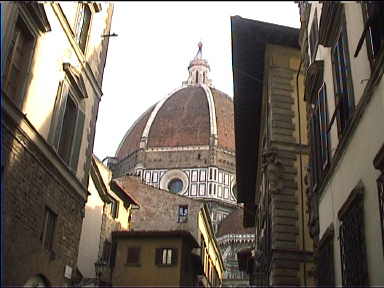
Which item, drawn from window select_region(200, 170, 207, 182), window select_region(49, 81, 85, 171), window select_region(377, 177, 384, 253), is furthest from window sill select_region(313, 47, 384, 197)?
window select_region(200, 170, 207, 182)

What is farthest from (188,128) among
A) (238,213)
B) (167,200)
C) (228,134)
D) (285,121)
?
(285,121)

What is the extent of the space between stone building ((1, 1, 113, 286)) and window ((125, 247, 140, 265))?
632 inches

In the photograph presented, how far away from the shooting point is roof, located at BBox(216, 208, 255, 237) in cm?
6825

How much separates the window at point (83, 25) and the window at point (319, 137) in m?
5.72

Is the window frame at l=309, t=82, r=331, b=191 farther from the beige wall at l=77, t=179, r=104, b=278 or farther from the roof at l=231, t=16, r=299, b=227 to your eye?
the beige wall at l=77, t=179, r=104, b=278

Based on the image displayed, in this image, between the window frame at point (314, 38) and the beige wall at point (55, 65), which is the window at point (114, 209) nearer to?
the beige wall at point (55, 65)

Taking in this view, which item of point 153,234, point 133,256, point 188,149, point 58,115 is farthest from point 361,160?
point 188,149

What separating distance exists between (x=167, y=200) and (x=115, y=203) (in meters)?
9.87

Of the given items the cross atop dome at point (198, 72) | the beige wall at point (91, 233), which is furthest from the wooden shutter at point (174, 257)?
the cross atop dome at point (198, 72)

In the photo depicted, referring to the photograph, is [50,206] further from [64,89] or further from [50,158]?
[64,89]

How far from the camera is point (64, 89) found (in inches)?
501

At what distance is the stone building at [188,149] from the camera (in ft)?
261

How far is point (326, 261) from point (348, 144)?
8.76ft

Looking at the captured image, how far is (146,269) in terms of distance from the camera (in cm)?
2964
